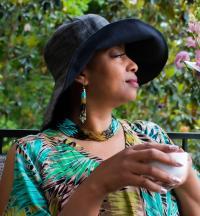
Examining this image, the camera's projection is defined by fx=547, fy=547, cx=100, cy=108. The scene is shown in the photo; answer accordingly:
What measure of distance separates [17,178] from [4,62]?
2.92 metres

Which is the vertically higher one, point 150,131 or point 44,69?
point 150,131

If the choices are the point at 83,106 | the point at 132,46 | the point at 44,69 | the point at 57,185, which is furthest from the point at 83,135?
the point at 44,69

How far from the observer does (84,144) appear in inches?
67.9

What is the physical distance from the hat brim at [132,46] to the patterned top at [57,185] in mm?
203

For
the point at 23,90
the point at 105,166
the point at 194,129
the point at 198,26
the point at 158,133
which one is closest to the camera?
the point at 105,166

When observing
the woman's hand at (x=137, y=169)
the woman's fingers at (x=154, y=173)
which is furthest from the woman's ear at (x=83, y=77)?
the woman's fingers at (x=154, y=173)

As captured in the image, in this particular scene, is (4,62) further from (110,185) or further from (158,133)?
(110,185)

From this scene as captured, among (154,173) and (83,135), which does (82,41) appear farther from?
(154,173)

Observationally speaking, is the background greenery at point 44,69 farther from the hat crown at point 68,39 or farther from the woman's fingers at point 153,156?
the woman's fingers at point 153,156

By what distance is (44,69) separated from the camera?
15.6 feet

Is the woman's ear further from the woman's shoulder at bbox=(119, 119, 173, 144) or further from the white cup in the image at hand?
the white cup

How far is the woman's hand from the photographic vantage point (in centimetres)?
116

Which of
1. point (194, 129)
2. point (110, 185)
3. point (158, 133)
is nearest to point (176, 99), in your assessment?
point (194, 129)

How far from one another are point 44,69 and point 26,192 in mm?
3205
